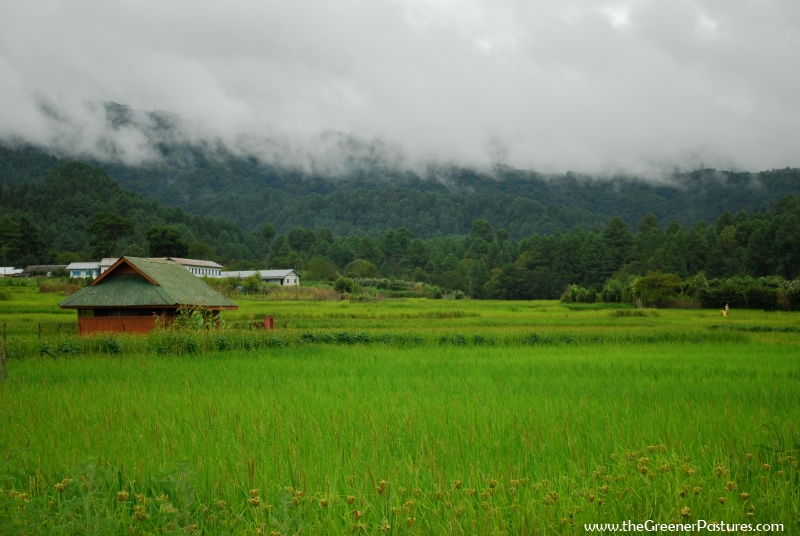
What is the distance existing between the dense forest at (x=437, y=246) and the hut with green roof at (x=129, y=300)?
228 feet

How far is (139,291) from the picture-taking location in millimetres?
21984

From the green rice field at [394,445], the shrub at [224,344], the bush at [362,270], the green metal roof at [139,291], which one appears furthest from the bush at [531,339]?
the bush at [362,270]

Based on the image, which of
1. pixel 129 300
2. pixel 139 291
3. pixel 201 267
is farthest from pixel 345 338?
pixel 201 267

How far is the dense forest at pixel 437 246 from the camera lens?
257ft

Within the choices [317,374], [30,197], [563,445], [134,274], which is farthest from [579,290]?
[30,197]

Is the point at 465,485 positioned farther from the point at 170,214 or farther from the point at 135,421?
the point at 170,214

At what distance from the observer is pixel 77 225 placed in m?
126

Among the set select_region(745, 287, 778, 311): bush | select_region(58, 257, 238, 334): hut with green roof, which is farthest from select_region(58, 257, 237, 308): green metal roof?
select_region(745, 287, 778, 311): bush

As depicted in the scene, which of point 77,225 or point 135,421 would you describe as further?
point 77,225

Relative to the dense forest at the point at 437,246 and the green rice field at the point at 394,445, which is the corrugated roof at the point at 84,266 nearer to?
the dense forest at the point at 437,246

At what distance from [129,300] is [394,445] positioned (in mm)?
18593

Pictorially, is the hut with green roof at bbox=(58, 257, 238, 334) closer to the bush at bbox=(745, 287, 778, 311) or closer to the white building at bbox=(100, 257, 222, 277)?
the bush at bbox=(745, 287, 778, 311)

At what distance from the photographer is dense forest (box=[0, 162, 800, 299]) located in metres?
78.4

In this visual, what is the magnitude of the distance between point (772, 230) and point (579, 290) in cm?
3443
